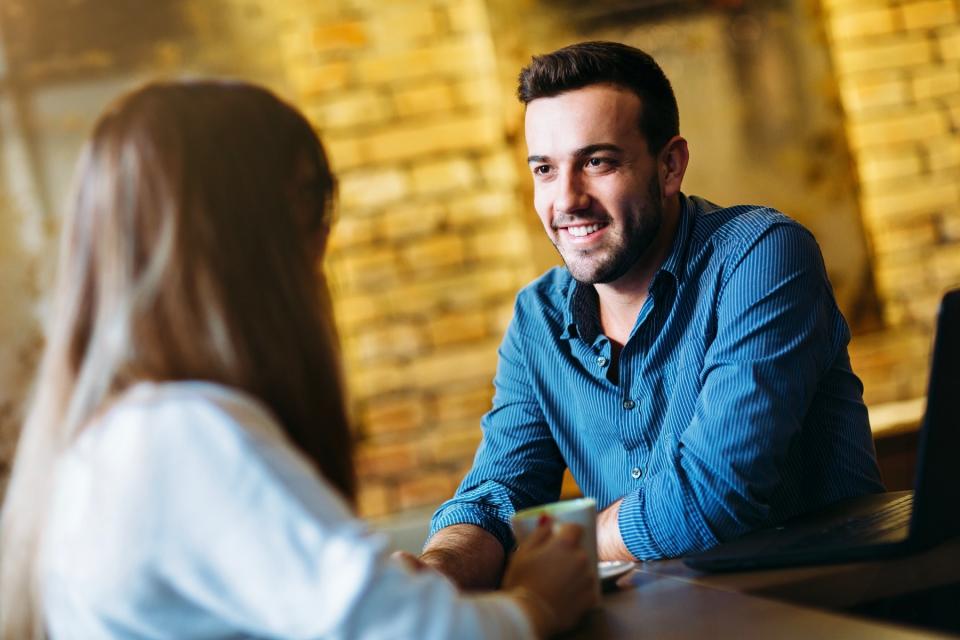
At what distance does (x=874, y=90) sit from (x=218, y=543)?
10.4 feet

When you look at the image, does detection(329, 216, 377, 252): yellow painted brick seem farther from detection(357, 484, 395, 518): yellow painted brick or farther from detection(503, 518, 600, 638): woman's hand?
detection(503, 518, 600, 638): woman's hand

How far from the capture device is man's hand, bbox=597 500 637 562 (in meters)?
1.43

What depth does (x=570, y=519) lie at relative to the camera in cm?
102

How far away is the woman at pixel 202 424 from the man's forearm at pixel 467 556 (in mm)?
466

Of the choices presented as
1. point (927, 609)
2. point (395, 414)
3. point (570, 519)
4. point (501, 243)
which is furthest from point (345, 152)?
point (927, 609)

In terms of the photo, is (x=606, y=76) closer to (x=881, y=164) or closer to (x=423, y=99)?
(x=423, y=99)

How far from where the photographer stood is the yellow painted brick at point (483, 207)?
333 cm

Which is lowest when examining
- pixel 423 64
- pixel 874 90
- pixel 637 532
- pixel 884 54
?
pixel 637 532

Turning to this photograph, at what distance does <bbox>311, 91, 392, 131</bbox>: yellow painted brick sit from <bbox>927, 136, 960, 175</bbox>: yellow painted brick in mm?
1727

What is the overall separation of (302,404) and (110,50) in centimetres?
275

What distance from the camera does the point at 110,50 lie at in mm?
3277

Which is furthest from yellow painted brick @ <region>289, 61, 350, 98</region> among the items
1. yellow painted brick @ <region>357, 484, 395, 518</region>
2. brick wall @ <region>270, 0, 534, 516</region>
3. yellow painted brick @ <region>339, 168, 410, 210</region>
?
yellow painted brick @ <region>357, 484, 395, 518</region>

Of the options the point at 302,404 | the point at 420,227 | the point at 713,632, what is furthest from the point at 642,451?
the point at 420,227

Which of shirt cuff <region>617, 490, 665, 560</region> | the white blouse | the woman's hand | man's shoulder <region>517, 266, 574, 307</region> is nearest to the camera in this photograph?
the white blouse
